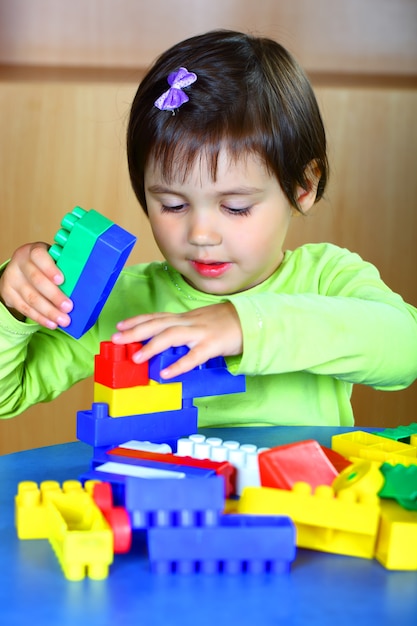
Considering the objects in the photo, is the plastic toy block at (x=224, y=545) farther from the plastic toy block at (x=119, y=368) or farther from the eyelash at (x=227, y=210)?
the eyelash at (x=227, y=210)

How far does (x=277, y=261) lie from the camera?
1198 mm

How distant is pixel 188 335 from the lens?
0.78 meters

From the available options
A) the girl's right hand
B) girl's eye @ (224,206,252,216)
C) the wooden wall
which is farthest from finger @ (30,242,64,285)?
the wooden wall

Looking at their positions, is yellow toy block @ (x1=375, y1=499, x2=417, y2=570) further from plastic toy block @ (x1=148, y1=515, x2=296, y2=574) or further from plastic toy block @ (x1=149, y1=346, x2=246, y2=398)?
plastic toy block @ (x1=149, y1=346, x2=246, y2=398)

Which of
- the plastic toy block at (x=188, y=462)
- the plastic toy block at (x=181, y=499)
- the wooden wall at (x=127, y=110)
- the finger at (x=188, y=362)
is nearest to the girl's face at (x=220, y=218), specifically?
the finger at (x=188, y=362)

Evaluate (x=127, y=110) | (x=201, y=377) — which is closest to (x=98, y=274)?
(x=201, y=377)

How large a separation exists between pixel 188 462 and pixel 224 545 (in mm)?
119

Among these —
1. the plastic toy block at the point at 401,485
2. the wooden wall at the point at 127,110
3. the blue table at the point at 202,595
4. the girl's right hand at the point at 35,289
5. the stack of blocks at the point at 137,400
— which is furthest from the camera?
the wooden wall at the point at 127,110

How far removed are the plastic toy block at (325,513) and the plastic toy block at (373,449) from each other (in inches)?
5.6

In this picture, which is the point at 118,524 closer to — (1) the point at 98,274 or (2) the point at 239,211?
(1) the point at 98,274

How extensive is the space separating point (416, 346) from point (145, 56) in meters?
1.39

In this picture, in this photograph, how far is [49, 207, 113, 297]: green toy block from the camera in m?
0.78

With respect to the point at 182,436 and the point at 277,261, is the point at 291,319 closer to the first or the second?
the point at 182,436

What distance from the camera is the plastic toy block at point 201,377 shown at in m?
0.76
